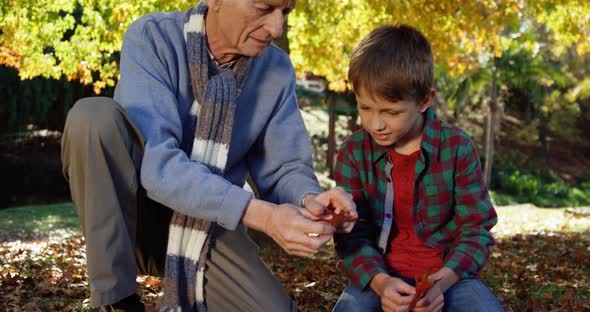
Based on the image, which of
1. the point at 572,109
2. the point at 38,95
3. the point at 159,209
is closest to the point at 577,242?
the point at 159,209

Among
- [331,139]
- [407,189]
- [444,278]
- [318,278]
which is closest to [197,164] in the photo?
[407,189]

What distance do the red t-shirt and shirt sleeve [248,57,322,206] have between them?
400 mm

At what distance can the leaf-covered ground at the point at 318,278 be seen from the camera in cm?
426

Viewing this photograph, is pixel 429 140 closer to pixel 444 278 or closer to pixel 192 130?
pixel 444 278

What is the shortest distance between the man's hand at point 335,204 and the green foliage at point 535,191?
2813 centimetres

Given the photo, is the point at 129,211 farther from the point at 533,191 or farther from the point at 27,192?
the point at 533,191

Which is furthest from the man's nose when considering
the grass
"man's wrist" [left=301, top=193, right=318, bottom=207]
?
the grass

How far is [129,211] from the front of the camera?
8.75 ft

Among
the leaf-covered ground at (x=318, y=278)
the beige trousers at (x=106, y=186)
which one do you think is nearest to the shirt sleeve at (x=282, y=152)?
the beige trousers at (x=106, y=186)

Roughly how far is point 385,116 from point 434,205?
469 millimetres

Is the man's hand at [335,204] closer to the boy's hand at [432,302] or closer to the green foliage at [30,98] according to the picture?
the boy's hand at [432,302]

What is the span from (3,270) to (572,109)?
34.6 metres

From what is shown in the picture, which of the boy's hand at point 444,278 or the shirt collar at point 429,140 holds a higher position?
the shirt collar at point 429,140

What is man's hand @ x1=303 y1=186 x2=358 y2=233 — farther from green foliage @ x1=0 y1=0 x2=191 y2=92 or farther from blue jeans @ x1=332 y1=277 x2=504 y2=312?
green foliage @ x1=0 y1=0 x2=191 y2=92
